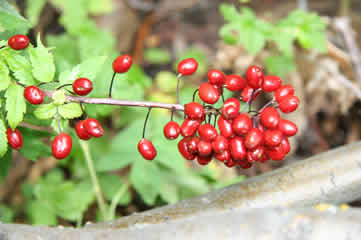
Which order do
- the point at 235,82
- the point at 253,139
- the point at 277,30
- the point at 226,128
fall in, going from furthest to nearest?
the point at 277,30 < the point at 235,82 < the point at 226,128 < the point at 253,139

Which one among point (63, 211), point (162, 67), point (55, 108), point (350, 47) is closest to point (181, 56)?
point (162, 67)

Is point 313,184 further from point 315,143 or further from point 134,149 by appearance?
point 315,143

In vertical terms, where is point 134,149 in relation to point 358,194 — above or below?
below

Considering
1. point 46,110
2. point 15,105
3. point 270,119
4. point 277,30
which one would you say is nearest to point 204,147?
point 270,119

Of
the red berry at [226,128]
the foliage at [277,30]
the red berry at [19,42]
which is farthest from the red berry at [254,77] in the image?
the foliage at [277,30]

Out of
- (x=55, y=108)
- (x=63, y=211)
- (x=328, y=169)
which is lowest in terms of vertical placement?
(x=63, y=211)

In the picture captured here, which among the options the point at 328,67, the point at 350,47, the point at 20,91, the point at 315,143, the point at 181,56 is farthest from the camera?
the point at 181,56

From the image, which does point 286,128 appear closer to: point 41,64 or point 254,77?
point 254,77
